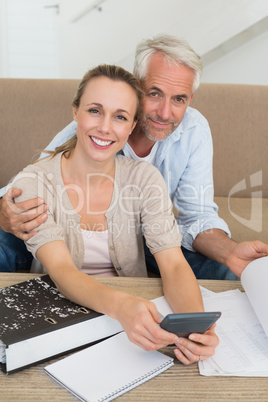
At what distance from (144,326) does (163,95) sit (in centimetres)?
94

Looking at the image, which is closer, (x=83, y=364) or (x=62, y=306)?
(x=83, y=364)

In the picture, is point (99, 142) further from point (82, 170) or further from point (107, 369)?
point (107, 369)

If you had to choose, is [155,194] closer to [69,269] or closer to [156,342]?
[69,269]

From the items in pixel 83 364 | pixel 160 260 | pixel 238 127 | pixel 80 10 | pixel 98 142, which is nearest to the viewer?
pixel 83 364

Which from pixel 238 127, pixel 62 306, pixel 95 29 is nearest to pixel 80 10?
pixel 95 29

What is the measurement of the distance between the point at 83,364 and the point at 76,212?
0.58m

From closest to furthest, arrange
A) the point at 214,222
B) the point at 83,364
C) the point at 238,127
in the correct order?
the point at 83,364 → the point at 214,222 → the point at 238,127

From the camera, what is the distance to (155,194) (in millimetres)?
1355

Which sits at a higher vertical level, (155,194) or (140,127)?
(140,127)

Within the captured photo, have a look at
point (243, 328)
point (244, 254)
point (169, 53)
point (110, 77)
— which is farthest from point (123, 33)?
point (243, 328)

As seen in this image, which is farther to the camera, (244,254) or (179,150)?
(179,150)

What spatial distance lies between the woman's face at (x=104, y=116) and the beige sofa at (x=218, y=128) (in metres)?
0.85

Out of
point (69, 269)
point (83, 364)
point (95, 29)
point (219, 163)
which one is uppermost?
point (95, 29)

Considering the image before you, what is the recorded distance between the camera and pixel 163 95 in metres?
1.56
